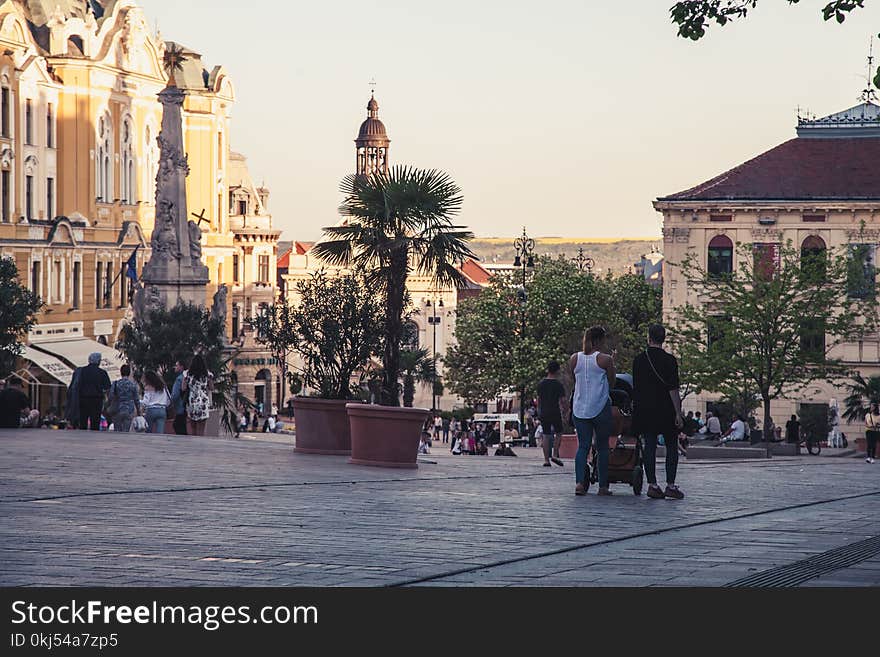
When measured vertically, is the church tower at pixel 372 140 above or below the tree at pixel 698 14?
above

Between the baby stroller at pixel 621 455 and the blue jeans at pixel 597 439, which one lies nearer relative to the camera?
the blue jeans at pixel 597 439

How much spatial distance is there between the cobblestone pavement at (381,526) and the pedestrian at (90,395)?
7.95m

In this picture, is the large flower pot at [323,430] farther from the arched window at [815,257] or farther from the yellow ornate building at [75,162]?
the yellow ornate building at [75,162]

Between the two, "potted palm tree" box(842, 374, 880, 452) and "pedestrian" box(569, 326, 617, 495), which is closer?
"pedestrian" box(569, 326, 617, 495)

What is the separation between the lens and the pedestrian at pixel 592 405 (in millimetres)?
16203

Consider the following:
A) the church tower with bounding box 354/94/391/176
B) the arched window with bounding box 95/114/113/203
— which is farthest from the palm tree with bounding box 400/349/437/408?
the church tower with bounding box 354/94/391/176

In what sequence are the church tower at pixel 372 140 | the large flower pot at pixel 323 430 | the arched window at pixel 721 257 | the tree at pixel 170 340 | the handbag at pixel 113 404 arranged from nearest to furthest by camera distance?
the large flower pot at pixel 323 430
the handbag at pixel 113 404
the tree at pixel 170 340
the arched window at pixel 721 257
the church tower at pixel 372 140

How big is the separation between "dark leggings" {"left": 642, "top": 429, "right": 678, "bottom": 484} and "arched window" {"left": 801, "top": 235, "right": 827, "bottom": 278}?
42065mm

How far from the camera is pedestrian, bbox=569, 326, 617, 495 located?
16.2 m

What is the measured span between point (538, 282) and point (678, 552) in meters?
72.2

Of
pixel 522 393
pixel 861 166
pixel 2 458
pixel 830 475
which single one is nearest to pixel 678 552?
pixel 2 458

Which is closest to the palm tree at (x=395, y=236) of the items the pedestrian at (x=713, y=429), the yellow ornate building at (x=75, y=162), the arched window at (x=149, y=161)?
the pedestrian at (x=713, y=429)

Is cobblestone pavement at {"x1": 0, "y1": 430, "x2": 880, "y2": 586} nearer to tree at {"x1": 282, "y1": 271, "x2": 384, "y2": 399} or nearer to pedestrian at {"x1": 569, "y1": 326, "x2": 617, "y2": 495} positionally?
pedestrian at {"x1": 569, "y1": 326, "x2": 617, "y2": 495}

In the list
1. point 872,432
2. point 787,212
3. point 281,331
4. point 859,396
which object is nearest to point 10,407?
point 281,331
